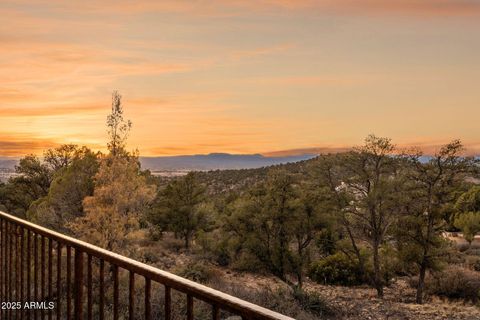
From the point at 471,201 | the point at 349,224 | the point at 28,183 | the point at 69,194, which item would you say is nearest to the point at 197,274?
the point at 69,194

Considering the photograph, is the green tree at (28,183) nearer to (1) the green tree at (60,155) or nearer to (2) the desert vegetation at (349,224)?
(1) the green tree at (60,155)

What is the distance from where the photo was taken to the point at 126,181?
1083 inches

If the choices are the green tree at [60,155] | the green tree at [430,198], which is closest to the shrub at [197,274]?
the green tree at [430,198]

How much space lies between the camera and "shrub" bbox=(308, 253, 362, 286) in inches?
1656

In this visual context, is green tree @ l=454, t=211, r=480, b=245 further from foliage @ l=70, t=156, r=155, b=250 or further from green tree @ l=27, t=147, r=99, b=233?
green tree @ l=27, t=147, r=99, b=233

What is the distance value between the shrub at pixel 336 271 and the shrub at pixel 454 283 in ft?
17.4

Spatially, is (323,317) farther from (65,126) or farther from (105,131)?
(65,126)

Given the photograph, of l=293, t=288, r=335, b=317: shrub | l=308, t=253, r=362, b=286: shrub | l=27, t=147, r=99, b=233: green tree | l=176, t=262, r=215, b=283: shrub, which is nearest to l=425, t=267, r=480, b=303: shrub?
l=308, t=253, r=362, b=286: shrub

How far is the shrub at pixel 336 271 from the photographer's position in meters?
42.1

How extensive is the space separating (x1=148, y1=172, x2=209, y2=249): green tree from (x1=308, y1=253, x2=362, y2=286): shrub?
1389 cm

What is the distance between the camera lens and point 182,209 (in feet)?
171

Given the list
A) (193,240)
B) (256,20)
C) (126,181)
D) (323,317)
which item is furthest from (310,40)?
(193,240)

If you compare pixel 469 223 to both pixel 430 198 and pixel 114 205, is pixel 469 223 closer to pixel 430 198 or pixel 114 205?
pixel 430 198

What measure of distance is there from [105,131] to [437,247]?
76.4ft
